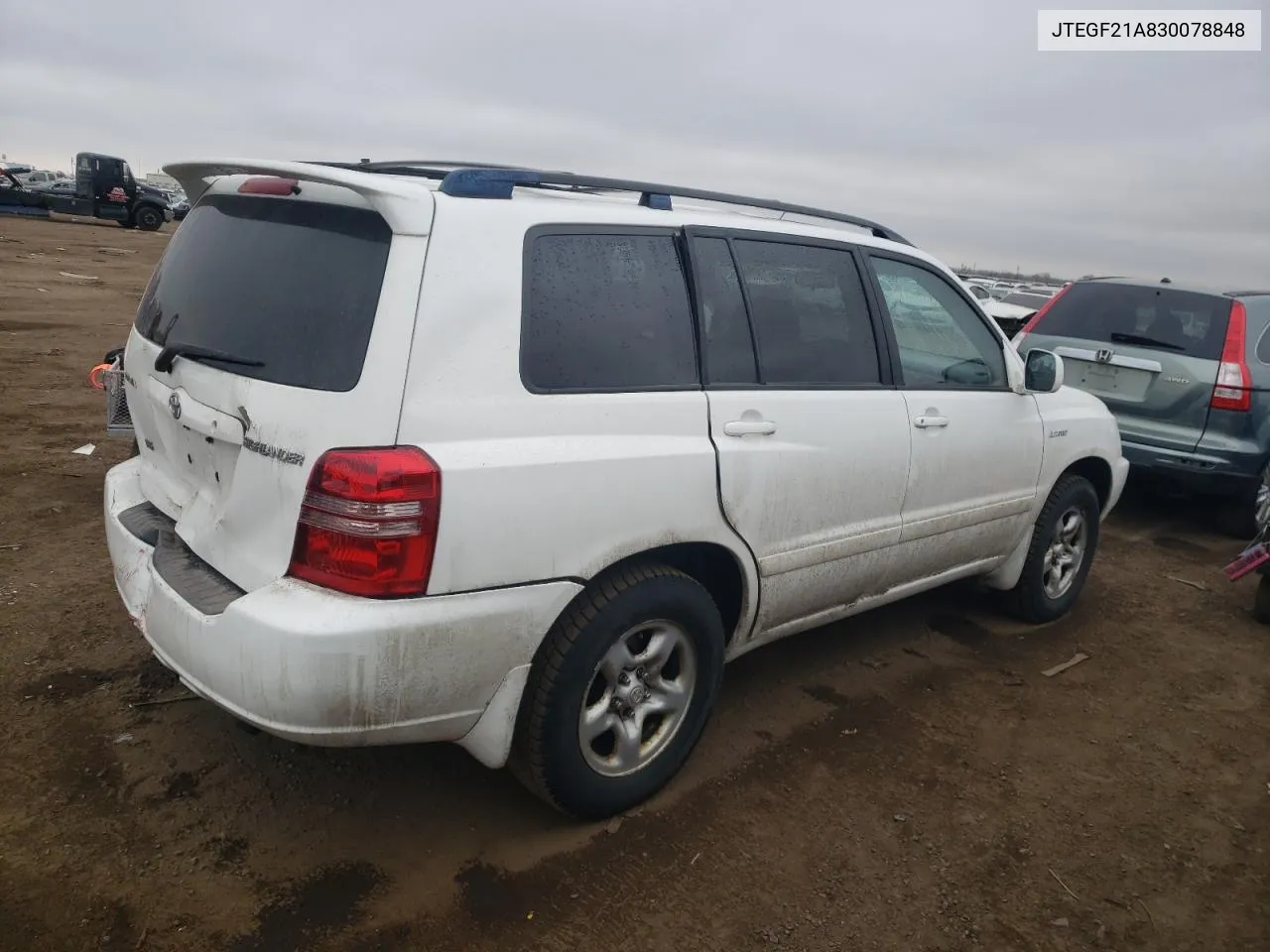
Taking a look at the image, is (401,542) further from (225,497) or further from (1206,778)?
(1206,778)

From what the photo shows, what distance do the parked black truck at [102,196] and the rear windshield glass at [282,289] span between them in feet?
115

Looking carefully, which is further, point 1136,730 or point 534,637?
point 1136,730

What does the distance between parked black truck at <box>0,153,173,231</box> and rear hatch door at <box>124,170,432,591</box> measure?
35.1 meters

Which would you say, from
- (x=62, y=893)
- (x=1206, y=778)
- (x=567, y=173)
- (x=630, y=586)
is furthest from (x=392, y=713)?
(x=1206, y=778)

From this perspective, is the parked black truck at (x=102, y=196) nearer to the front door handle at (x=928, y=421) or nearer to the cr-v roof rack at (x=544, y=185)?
the cr-v roof rack at (x=544, y=185)

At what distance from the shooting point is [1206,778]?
3.33m

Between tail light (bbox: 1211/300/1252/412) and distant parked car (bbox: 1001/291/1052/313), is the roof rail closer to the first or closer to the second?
tail light (bbox: 1211/300/1252/412)

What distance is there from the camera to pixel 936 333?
3844 millimetres

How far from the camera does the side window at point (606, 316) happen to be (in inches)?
97.5

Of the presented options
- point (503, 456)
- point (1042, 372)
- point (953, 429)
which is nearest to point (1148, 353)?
point (1042, 372)

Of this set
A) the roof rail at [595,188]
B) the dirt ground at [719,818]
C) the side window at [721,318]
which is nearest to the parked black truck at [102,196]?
the dirt ground at [719,818]

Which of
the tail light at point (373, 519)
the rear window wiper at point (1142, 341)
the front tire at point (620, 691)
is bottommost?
the front tire at point (620, 691)

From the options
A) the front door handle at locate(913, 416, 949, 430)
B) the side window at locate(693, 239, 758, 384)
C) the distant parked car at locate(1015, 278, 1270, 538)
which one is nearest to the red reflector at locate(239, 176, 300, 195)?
the side window at locate(693, 239, 758, 384)

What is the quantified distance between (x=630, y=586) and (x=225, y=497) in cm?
109
